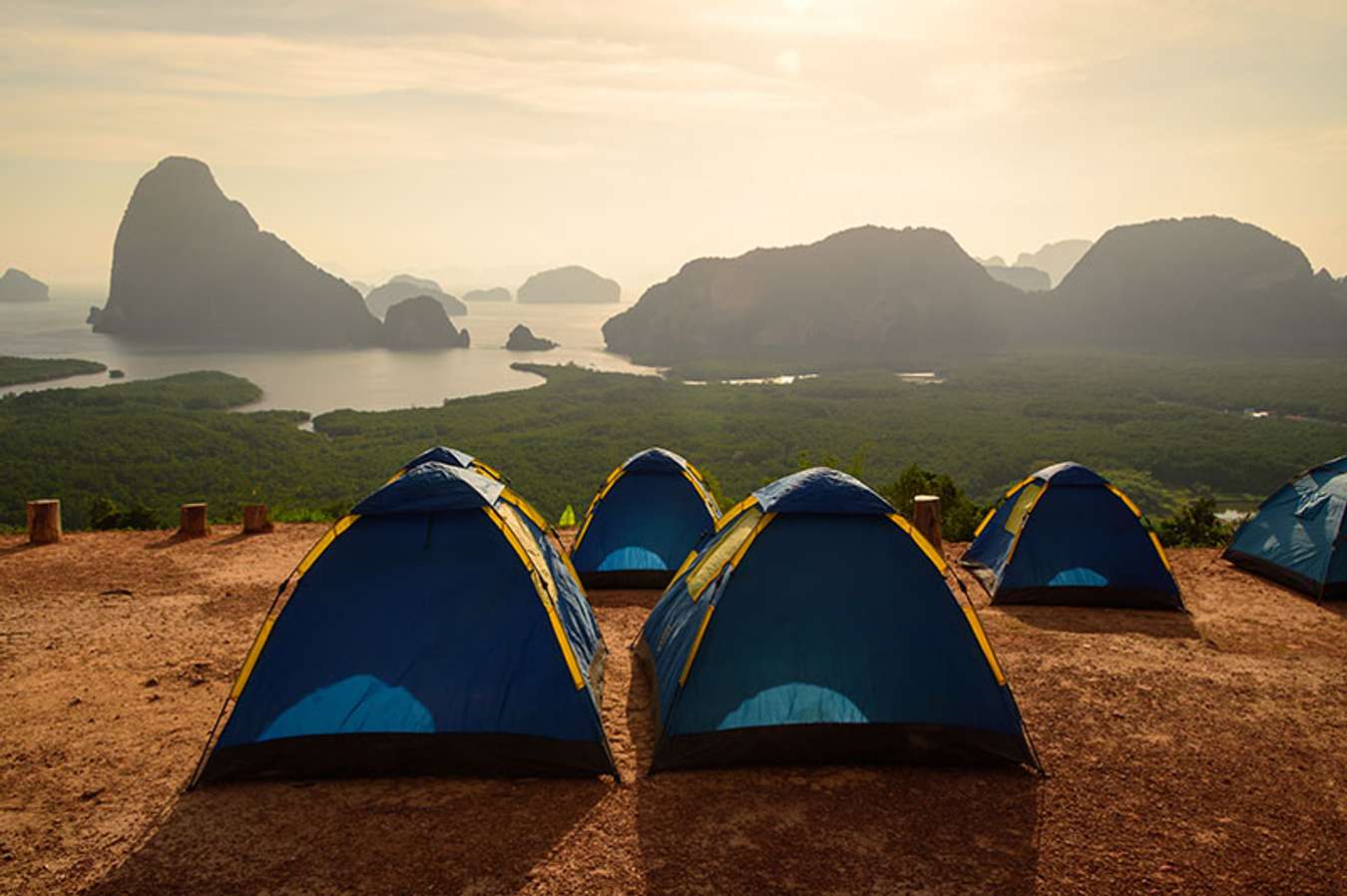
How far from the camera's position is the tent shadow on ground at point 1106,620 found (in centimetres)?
905

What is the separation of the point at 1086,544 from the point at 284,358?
134824mm

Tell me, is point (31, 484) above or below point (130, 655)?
below

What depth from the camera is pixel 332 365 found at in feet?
390

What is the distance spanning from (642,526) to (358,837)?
5.83 m

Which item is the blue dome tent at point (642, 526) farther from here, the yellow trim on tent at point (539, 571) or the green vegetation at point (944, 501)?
the green vegetation at point (944, 501)

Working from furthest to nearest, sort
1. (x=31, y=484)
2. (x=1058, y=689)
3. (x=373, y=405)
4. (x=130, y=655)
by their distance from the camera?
1. (x=373, y=405)
2. (x=31, y=484)
3. (x=130, y=655)
4. (x=1058, y=689)

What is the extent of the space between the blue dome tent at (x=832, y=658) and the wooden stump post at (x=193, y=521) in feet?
32.7

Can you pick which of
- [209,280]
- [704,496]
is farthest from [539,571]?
[209,280]

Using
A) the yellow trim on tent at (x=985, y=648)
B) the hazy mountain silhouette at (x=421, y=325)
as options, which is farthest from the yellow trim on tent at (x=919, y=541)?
the hazy mountain silhouette at (x=421, y=325)

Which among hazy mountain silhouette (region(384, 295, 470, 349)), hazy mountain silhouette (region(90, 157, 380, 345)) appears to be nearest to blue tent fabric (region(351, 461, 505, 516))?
hazy mountain silhouette (region(384, 295, 470, 349))

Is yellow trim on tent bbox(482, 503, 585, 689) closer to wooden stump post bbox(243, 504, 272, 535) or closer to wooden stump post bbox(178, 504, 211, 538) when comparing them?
wooden stump post bbox(243, 504, 272, 535)

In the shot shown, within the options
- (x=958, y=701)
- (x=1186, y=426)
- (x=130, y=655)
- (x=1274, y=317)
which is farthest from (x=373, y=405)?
(x=1274, y=317)

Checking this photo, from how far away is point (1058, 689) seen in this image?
7.29 m

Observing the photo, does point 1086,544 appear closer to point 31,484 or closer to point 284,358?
point 31,484
